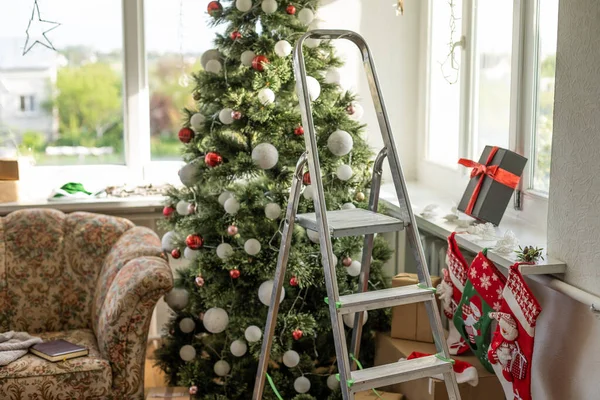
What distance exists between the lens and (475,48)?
330cm

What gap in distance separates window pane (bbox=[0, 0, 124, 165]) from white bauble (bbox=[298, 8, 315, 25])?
132 centimetres

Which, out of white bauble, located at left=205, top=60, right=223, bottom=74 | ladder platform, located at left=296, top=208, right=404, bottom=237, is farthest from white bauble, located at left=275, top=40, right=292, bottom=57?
ladder platform, located at left=296, top=208, right=404, bottom=237

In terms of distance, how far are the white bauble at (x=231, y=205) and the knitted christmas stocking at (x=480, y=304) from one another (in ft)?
2.88

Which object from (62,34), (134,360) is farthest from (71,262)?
(62,34)

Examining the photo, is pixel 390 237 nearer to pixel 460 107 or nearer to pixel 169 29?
pixel 460 107

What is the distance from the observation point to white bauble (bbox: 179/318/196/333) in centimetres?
332

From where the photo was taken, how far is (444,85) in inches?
146

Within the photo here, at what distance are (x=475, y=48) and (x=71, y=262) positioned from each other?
187 cm

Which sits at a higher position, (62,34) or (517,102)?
(62,34)

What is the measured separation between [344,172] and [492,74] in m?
0.71

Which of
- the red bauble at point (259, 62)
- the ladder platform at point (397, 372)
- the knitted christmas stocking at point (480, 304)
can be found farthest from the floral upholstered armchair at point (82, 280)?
the knitted christmas stocking at point (480, 304)

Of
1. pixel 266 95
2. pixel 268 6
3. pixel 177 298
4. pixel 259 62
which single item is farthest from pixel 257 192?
pixel 268 6

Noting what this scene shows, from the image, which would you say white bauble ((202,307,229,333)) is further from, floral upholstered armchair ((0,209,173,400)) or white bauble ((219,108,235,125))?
white bauble ((219,108,235,125))

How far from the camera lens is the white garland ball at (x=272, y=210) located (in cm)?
296
